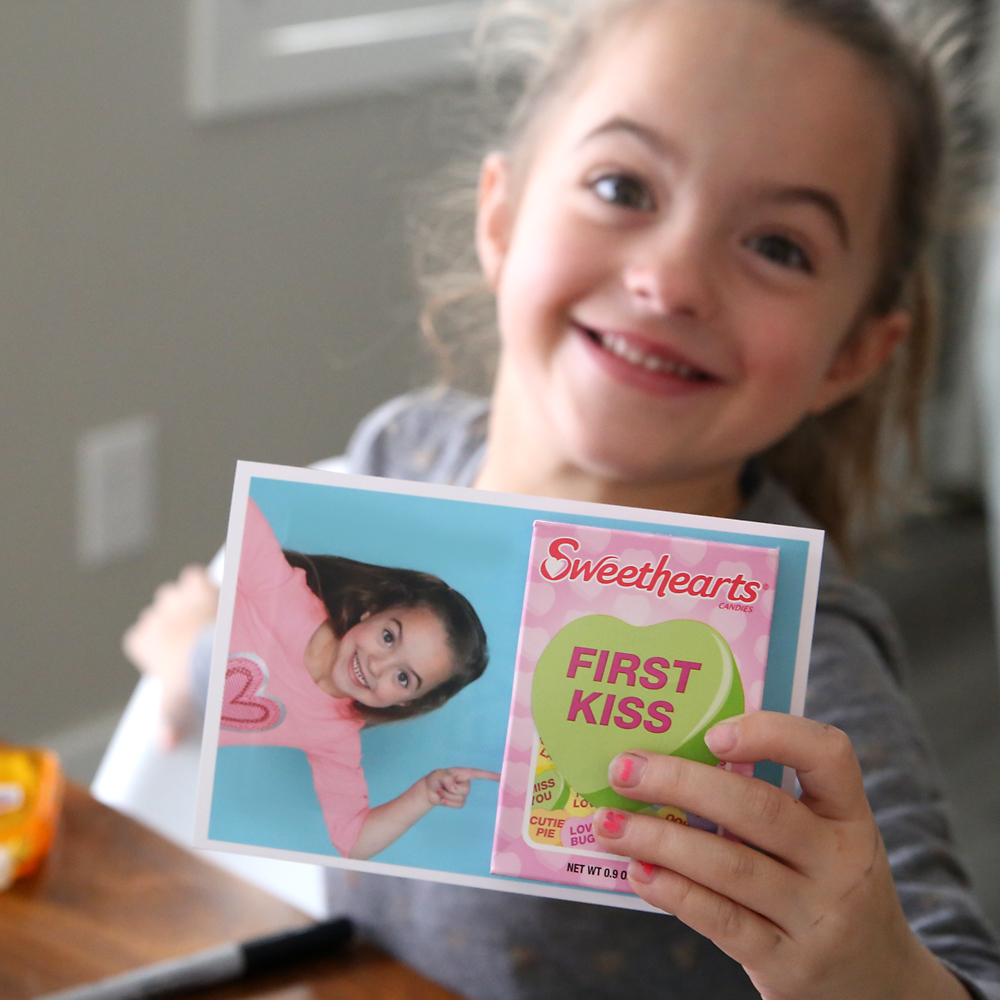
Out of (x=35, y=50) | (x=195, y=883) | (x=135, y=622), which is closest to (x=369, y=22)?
(x=35, y=50)

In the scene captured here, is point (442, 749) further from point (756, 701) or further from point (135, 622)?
point (135, 622)

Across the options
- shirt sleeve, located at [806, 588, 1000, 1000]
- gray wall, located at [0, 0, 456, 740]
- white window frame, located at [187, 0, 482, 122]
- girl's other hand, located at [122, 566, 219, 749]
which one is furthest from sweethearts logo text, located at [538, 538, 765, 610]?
white window frame, located at [187, 0, 482, 122]

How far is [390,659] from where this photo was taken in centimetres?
49

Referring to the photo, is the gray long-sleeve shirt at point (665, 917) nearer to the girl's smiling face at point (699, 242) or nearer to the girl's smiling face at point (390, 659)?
the girl's smiling face at point (699, 242)

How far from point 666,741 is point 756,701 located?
0.04 metres

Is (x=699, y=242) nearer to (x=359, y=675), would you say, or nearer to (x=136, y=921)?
(x=359, y=675)

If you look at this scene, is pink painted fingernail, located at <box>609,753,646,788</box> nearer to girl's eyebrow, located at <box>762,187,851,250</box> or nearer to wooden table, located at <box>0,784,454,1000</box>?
wooden table, located at <box>0,784,454,1000</box>

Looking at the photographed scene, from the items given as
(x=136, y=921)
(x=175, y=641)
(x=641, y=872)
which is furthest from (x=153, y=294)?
(x=641, y=872)

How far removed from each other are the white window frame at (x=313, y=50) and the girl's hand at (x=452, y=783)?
4.76 ft

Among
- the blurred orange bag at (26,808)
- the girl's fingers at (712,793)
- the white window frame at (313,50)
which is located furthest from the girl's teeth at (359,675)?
the white window frame at (313,50)

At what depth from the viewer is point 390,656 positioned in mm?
488

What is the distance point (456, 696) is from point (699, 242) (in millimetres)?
425

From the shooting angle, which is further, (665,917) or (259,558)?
(665,917)

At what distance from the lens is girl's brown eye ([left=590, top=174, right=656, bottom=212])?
0.83 m
